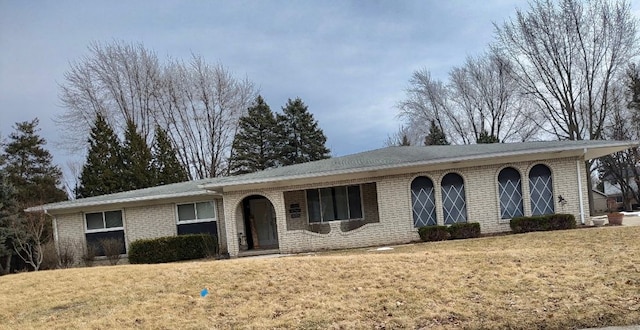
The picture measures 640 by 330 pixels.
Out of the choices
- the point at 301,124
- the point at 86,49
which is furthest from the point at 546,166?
the point at 86,49

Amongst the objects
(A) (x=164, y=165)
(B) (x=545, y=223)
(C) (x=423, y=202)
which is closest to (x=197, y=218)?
(C) (x=423, y=202)

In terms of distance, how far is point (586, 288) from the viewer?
6.46 m

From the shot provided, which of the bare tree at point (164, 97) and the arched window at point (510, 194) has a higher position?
the bare tree at point (164, 97)

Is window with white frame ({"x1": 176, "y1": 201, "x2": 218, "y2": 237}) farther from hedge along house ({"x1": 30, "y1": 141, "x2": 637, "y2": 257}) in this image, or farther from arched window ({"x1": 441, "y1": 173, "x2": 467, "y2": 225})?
arched window ({"x1": 441, "y1": 173, "x2": 467, "y2": 225})

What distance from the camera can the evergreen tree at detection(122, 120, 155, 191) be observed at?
30.3 metres

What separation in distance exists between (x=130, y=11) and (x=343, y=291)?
13210 mm

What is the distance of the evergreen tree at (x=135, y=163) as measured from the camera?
Result: 30281mm

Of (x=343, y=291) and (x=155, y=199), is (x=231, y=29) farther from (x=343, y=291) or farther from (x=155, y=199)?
(x=343, y=291)

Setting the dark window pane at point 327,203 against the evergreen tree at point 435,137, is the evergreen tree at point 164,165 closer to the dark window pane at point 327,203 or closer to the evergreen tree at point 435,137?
the dark window pane at point 327,203

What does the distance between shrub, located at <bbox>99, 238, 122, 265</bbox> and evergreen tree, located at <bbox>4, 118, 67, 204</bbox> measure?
1748 centimetres

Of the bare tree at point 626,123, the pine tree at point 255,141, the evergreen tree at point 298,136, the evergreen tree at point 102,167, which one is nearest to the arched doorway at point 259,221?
the evergreen tree at point 102,167

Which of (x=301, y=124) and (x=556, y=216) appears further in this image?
(x=301, y=124)

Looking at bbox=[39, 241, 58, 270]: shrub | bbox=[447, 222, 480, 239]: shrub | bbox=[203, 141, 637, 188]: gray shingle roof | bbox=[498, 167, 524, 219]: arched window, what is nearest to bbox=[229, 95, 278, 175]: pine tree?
bbox=[39, 241, 58, 270]: shrub

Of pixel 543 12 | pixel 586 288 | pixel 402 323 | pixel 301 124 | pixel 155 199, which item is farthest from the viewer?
pixel 301 124
